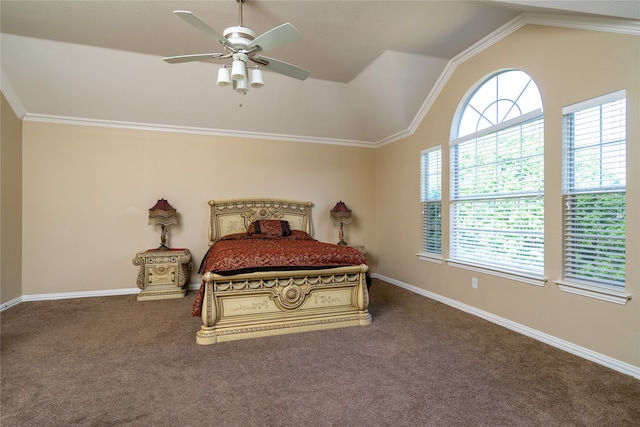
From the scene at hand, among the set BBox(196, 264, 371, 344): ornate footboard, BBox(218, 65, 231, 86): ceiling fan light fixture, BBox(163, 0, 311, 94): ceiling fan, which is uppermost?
BBox(163, 0, 311, 94): ceiling fan

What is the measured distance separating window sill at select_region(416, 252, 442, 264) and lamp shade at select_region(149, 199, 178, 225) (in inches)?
148

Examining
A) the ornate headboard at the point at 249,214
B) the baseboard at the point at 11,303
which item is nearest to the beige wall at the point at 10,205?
the baseboard at the point at 11,303

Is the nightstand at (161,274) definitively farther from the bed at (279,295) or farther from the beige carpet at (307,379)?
the bed at (279,295)

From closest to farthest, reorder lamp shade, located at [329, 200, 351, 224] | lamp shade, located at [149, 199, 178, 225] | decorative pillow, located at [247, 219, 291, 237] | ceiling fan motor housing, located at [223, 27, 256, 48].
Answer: ceiling fan motor housing, located at [223, 27, 256, 48]
lamp shade, located at [149, 199, 178, 225]
decorative pillow, located at [247, 219, 291, 237]
lamp shade, located at [329, 200, 351, 224]

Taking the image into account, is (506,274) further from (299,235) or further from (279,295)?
(299,235)

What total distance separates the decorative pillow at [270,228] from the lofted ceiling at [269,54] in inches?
63.0

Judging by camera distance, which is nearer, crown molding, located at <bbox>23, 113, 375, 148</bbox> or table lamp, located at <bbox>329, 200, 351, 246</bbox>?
crown molding, located at <bbox>23, 113, 375, 148</bbox>

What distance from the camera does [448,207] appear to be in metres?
4.29

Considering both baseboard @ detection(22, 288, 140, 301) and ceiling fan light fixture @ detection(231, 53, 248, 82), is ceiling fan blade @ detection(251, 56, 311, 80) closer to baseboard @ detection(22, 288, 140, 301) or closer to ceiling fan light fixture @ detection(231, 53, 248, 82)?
ceiling fan light fixture @ detection(231, 53, 248, 82)

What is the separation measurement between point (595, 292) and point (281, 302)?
2683mm

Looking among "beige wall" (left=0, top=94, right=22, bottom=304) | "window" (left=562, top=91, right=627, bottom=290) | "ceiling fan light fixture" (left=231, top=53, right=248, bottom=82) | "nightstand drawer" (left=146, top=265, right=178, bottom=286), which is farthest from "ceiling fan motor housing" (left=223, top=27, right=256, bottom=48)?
"beige wall" (left=0, top=94, right=22, bottom=304)

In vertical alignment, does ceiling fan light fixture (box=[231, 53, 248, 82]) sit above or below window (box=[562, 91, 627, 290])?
above

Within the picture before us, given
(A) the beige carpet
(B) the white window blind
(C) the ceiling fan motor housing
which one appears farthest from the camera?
(B) the white window blind

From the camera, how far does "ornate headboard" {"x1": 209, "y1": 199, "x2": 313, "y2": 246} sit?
526 centimetres
